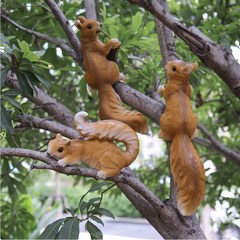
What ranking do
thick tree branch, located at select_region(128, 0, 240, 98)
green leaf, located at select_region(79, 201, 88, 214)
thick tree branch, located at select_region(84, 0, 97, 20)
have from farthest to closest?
thick tree branch, located at select_region(84, 0, 97, 20)
green leaf, located at select_region(79, 201, 88, 214)
thick tree branch, located at select_region(128, 0, 240, 98)

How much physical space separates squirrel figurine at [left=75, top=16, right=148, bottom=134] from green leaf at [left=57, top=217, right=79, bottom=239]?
0.62 ft

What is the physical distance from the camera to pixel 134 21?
968mm

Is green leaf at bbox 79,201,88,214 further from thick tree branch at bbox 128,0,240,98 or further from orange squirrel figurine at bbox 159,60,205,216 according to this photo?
thick tree branch at bbox 128,0,240,98

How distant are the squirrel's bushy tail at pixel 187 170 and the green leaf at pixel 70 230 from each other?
189mm

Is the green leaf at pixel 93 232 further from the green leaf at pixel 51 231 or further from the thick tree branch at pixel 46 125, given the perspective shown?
the thick tree branch at pixel 46 125

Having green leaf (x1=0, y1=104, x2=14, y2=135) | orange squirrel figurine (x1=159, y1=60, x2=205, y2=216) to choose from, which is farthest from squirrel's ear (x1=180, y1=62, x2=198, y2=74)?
green leaf (x1=0, y1=104, x2=14, y2=135)

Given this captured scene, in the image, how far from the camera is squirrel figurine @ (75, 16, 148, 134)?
2.35ft

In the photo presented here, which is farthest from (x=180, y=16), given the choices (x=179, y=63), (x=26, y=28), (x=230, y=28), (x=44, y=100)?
(x=179, y=63)

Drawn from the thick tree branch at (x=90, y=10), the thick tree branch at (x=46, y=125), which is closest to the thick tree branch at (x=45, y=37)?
the thick tree branch at (x=90, y=10)

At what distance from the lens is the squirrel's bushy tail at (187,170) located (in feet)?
2.08

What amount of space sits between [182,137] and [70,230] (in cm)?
25

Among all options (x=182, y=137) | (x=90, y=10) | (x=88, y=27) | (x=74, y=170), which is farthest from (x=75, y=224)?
(x=90, y=10)

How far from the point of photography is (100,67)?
73 cm

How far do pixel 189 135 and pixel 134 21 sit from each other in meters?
0.41
